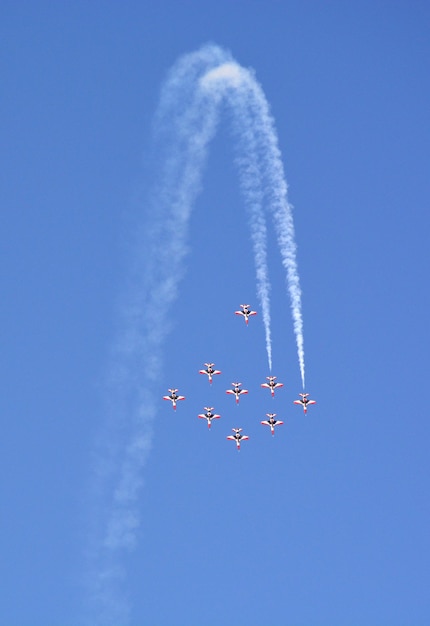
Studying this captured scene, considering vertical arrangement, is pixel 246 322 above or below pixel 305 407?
above

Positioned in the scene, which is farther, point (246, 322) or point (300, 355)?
point (246, 322)

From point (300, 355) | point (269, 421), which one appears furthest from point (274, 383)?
point (300, 355)

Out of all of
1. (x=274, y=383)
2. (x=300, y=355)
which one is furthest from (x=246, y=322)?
(x=300, y=355)

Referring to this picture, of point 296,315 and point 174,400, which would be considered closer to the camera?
point 296,315

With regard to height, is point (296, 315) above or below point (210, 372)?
below

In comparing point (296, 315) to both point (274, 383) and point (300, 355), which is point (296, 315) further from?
point (274, 383)

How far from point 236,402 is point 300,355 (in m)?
22.3

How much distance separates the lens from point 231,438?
141 meters

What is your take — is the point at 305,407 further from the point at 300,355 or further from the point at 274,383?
the point at 300,355

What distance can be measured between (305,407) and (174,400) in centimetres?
1547

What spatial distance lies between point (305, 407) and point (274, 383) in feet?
15.6

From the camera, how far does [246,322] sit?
139500mm

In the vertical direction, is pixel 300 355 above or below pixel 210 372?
below

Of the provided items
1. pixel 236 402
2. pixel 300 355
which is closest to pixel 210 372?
pixel 236 402
